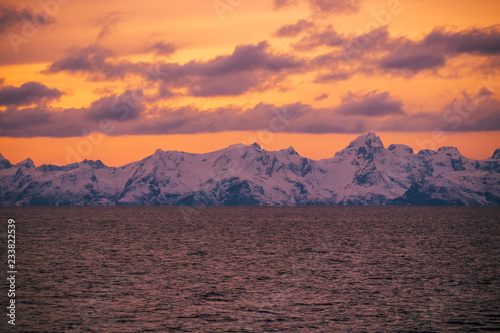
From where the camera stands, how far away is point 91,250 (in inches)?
4616

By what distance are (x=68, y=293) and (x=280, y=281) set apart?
2820 cm

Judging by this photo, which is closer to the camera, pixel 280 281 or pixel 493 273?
pixel 280 281

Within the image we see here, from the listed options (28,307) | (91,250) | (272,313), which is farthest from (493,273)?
(91,250)

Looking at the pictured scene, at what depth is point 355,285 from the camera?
72.6 m

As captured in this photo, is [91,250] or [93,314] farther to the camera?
[91,250]

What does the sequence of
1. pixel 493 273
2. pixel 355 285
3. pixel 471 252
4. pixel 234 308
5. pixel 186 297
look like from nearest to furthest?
pixel 234 308
pixel 186 297
pixel 355 285
pixel 493 273
pixel 471 252

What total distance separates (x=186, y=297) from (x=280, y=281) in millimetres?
16381

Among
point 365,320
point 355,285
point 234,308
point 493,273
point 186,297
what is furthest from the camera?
point 493,273

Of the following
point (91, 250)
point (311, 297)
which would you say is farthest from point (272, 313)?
point (91, 250)

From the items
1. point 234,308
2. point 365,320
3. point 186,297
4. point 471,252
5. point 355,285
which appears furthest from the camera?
point 471,252

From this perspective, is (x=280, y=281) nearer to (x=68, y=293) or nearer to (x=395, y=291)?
(x=395, y=291)

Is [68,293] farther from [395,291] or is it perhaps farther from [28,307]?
[395,291]

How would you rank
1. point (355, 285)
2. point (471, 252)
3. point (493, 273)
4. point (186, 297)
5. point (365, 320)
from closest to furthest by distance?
point (365, 320) < point (186, 297) < point (355, 285) < point (493, 273) < point (471, 252)

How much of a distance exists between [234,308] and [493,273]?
45249 millimetres
